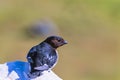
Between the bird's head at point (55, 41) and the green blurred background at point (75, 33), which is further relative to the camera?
the green blurred background at point (75, 33)

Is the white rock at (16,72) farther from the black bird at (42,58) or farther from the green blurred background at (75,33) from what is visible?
the green blurred background at (75,33)

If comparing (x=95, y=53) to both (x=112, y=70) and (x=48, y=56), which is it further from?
(x=48, y=56)

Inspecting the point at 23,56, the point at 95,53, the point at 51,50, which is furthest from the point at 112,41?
the point at 51,50

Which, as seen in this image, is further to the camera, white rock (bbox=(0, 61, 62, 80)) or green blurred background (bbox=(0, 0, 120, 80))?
green blurred background (bbox=(0, 0, 120, 80))

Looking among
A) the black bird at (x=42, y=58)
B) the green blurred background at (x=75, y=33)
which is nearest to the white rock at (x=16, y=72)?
the black bird at (x=42, y=58)

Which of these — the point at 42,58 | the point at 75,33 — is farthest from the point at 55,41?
the point at 75,33

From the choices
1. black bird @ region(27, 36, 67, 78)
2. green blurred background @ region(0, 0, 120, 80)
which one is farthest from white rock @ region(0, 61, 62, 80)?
green blurred background @ region(0, 0, 120, 80)

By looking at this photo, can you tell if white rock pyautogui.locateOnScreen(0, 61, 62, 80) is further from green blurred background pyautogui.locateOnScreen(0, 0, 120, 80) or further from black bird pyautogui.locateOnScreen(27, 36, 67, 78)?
green blurred background pyautogui.locateOnScreen(0, 0, 120, 80)
